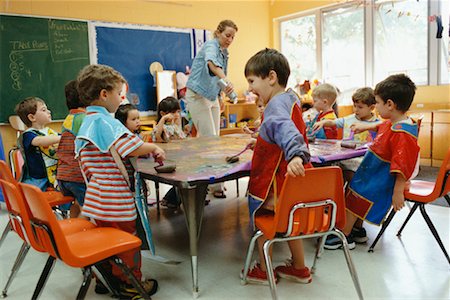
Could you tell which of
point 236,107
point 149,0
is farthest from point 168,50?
point 236,107

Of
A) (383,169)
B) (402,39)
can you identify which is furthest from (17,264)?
(402,39)

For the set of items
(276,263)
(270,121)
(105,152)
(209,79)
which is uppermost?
(209,79)

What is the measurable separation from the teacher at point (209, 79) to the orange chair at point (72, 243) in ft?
6.32

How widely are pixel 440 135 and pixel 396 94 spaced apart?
9.79 ft

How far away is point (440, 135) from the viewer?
4566 mm

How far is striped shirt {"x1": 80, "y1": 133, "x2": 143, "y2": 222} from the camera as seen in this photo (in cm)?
163

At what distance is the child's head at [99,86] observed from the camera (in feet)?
5.64

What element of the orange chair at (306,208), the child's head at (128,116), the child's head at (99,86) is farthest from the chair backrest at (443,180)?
the child's head at (128,116)

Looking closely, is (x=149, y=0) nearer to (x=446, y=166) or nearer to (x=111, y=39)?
(x=111, y=39)

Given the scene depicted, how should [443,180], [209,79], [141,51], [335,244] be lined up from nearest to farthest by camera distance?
[443,180]
[335,244]
[209,79]
[141,51]

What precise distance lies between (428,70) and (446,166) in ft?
12.8

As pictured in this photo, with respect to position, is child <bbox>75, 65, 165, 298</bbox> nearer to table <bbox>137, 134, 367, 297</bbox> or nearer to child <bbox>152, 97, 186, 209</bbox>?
table <bbox>137, 134, 367, 297</bbox>

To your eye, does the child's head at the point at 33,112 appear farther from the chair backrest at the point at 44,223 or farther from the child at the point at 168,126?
the chair backrest at the point at 44,223

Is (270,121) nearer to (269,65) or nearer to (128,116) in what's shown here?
(269,65)
